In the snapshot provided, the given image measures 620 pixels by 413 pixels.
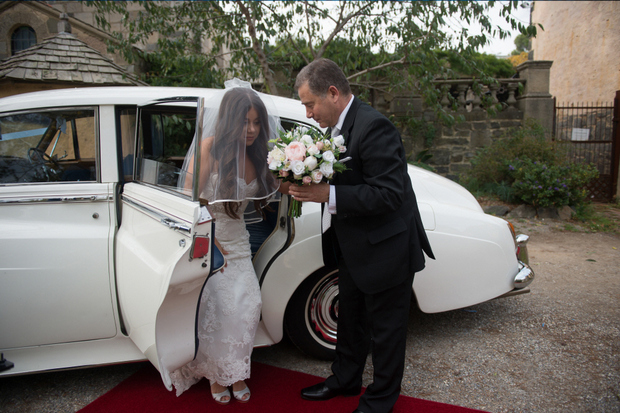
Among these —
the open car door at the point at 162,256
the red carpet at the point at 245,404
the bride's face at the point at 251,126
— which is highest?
the bride's face at the point at 251,126

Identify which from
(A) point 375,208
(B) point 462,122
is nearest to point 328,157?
(A) point 375,208

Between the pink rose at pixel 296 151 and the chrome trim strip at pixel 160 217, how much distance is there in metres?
0.57

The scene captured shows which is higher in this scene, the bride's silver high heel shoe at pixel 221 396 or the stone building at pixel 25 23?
the stone building at pixel 25 23

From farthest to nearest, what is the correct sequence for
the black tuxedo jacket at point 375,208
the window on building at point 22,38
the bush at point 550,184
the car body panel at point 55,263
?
the window on building at point 22,38, the bush at point 550,184, the car body panel at point 55,263, the black tuxedo jacket at point 375,208

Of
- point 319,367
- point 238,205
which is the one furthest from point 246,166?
point 319,367

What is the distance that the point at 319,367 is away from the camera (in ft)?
9.89

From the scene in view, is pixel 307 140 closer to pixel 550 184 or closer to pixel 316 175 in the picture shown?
pixel 316 175

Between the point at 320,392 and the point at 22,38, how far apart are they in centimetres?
1232

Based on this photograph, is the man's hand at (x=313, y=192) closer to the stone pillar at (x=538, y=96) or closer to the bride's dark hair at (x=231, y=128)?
the bride's dark hair at (x=231, y=128)

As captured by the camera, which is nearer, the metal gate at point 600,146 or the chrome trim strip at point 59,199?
the chrome trim strip at point 59,199

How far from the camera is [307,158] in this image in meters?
1.95

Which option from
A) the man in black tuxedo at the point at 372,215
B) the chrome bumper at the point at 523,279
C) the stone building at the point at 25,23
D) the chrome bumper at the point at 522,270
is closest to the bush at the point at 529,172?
the chrome bumper at the point at 522,270

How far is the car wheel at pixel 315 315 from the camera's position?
9.32 ft

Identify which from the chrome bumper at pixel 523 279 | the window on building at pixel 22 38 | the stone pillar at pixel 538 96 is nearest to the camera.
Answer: the chrome bumper at pixel 523 279
